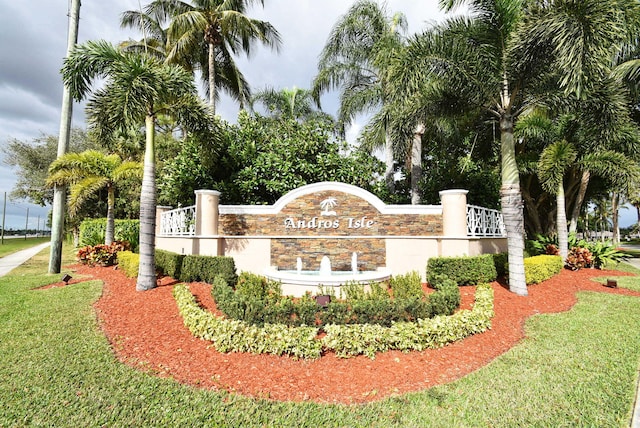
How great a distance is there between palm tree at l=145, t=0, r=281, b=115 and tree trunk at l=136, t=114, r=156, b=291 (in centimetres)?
631

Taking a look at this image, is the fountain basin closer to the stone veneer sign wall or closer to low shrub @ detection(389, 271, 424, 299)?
low shrub @ detection(389, 271, 424, 299)

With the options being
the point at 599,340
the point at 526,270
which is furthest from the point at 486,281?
the point at 599,340

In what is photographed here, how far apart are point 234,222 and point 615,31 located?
10.2 meters

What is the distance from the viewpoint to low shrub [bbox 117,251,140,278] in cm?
A: 909

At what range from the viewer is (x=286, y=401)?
11.2ft

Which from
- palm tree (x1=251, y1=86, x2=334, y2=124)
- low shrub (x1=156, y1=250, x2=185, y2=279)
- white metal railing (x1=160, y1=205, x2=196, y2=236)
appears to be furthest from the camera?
palm tree (x1=251, y1=86, x2=334, y2=124)

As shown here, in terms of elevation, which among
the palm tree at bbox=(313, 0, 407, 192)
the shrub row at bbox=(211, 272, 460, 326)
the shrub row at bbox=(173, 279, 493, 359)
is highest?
the palm tree at bbox=(313, 0, 407, 192)

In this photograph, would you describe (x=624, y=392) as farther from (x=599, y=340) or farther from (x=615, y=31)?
(x=615, y=31)

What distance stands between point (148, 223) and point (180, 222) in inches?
109

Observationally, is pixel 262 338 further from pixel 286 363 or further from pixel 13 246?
pixel 13 246

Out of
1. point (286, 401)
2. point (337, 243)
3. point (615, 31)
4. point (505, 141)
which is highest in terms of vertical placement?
point (615, 31)

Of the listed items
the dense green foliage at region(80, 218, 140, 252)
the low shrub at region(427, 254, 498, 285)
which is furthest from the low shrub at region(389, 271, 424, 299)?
the dense green foliage at region(80, 218, 140, 252)

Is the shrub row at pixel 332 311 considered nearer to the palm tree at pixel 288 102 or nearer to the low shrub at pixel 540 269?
the low shrub at pixel 540 269

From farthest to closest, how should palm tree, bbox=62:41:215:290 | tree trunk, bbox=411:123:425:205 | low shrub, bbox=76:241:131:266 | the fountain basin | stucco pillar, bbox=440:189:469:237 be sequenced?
tree trunk, bbox=411:123:425:205 < low shrub, bbox=76:241:131:266 < stucco pillar, bbox=440:189:469:237 < the fountain basin < palm tree, bbox=62:41:215:290
